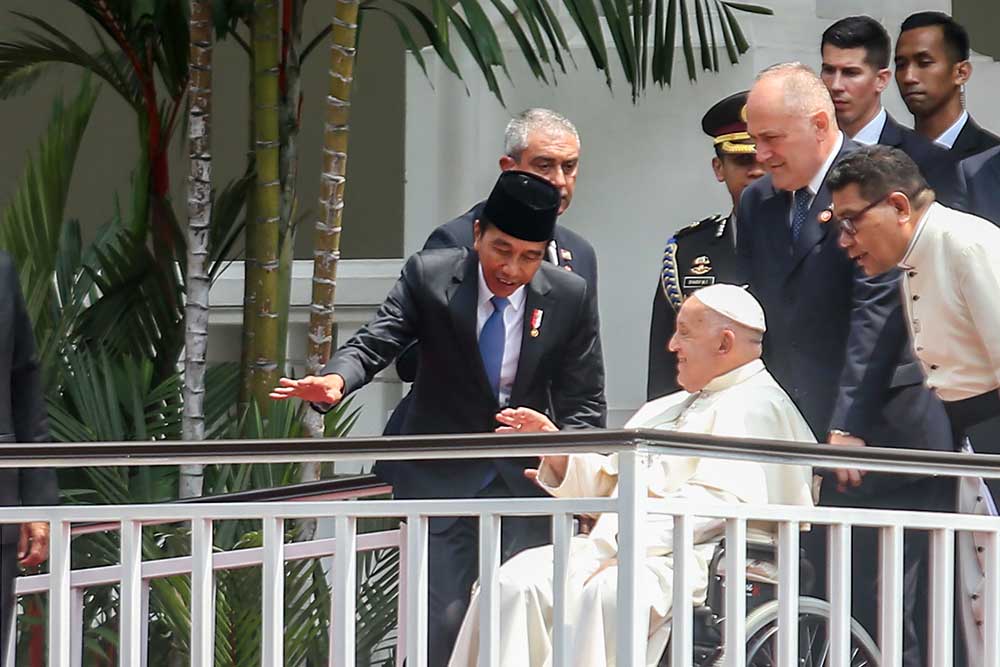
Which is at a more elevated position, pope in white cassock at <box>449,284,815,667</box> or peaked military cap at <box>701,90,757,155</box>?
peaked military cap at <box>701,90,757,155</box>

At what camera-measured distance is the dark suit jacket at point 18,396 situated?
16.0 ft

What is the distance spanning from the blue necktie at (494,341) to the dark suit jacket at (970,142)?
146cm

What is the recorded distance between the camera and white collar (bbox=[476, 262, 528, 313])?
4.98 m

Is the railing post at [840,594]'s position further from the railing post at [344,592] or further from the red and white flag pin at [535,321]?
the red and white flag pin at [535,321]

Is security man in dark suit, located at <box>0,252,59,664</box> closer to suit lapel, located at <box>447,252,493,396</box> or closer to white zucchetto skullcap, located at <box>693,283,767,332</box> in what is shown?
suit lapel, located at <box>447,252,493,396</box>

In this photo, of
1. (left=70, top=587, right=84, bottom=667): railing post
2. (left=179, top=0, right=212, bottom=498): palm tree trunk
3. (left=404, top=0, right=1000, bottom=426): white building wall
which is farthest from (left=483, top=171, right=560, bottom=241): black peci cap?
(left=404, top=0, right=1000, bottom=426): white building wall

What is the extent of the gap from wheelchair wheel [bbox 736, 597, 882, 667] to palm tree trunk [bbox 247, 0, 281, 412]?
104 inches

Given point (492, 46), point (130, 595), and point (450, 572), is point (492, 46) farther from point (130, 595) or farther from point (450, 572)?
point (130, 595)

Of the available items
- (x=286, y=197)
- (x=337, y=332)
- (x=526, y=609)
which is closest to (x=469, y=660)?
(x=526, y=609)

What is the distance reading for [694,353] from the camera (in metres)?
4.83

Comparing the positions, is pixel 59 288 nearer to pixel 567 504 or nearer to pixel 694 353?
pixel 694 353

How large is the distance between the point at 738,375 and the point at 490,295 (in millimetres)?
654

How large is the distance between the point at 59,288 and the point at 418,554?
3697mm

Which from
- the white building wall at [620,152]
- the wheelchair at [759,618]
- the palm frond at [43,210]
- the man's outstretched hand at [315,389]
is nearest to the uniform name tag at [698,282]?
the wheelchair at [759,618]
